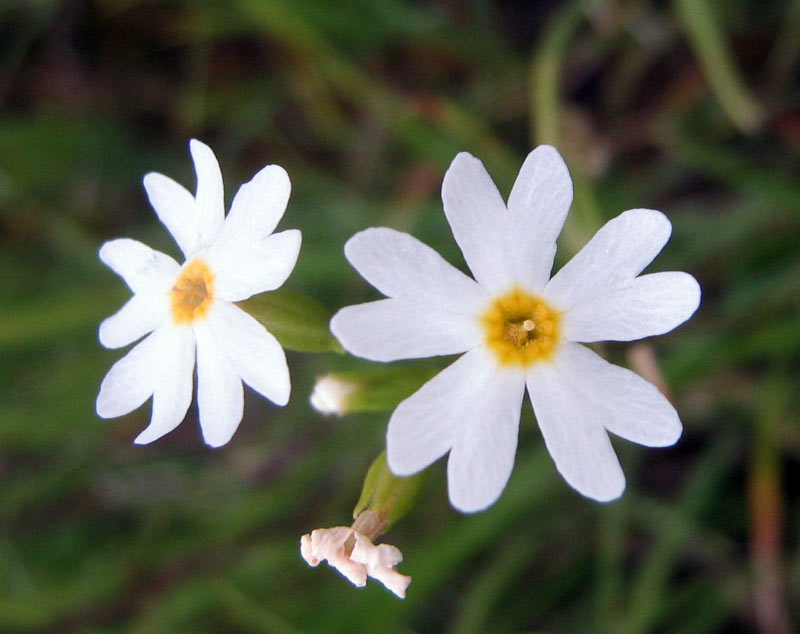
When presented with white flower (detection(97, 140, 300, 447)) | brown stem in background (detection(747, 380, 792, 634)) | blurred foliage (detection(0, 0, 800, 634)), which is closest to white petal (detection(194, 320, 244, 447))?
white flower (detection(97, 140, 300, 447))

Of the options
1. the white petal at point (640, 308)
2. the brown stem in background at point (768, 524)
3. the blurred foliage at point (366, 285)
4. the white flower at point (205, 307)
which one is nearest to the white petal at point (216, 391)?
the white flower at point (205, 307)

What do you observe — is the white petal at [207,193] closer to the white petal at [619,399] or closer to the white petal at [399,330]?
the white petal at [399,330]

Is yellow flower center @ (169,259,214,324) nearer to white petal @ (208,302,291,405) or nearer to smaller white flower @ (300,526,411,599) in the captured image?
white petal @ (208,302,291,405)

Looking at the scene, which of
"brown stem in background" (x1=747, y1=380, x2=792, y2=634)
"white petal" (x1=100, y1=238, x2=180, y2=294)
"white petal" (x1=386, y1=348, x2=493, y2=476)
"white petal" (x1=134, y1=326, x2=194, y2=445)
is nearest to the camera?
"white petal" (x1=386, y1=348, x2=493, y2=476)

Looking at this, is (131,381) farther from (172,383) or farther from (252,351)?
(252,351)

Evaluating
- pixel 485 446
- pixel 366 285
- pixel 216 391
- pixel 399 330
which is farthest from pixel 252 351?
pixel 366 285
